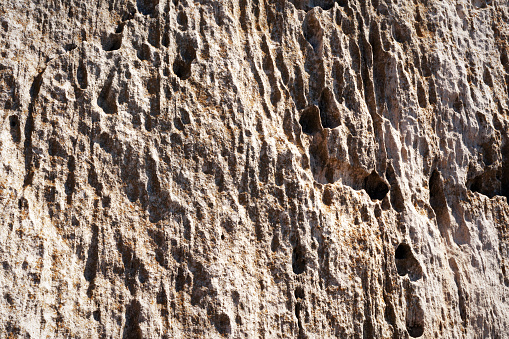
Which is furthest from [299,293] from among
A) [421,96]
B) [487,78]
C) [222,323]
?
[487,78]

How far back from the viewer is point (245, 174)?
358cm

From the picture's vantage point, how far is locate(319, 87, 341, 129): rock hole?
394 centimetres

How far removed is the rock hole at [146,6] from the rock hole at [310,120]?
138 cm

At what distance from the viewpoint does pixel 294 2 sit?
4164 mm

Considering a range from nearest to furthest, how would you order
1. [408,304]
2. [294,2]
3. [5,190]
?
[5,190]
[408,304]
[294,2]

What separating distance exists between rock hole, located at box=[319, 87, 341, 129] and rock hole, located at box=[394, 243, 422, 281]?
1060 mm

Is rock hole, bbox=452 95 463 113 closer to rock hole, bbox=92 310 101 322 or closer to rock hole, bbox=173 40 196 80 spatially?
rock hole, bbox=173 40 196 80

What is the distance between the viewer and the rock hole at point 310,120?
12.7 feet

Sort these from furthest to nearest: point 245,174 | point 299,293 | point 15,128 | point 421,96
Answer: point 421,96 → point 245,174 → point 299,293 → point 15,128

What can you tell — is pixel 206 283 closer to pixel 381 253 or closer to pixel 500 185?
pixel 381 253

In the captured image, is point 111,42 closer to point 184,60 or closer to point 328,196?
point 184,60

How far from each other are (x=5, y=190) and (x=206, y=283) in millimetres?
1379

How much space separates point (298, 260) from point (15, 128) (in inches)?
81.8

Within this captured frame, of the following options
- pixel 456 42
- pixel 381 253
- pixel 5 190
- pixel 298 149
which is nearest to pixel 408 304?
pixel 381 253
